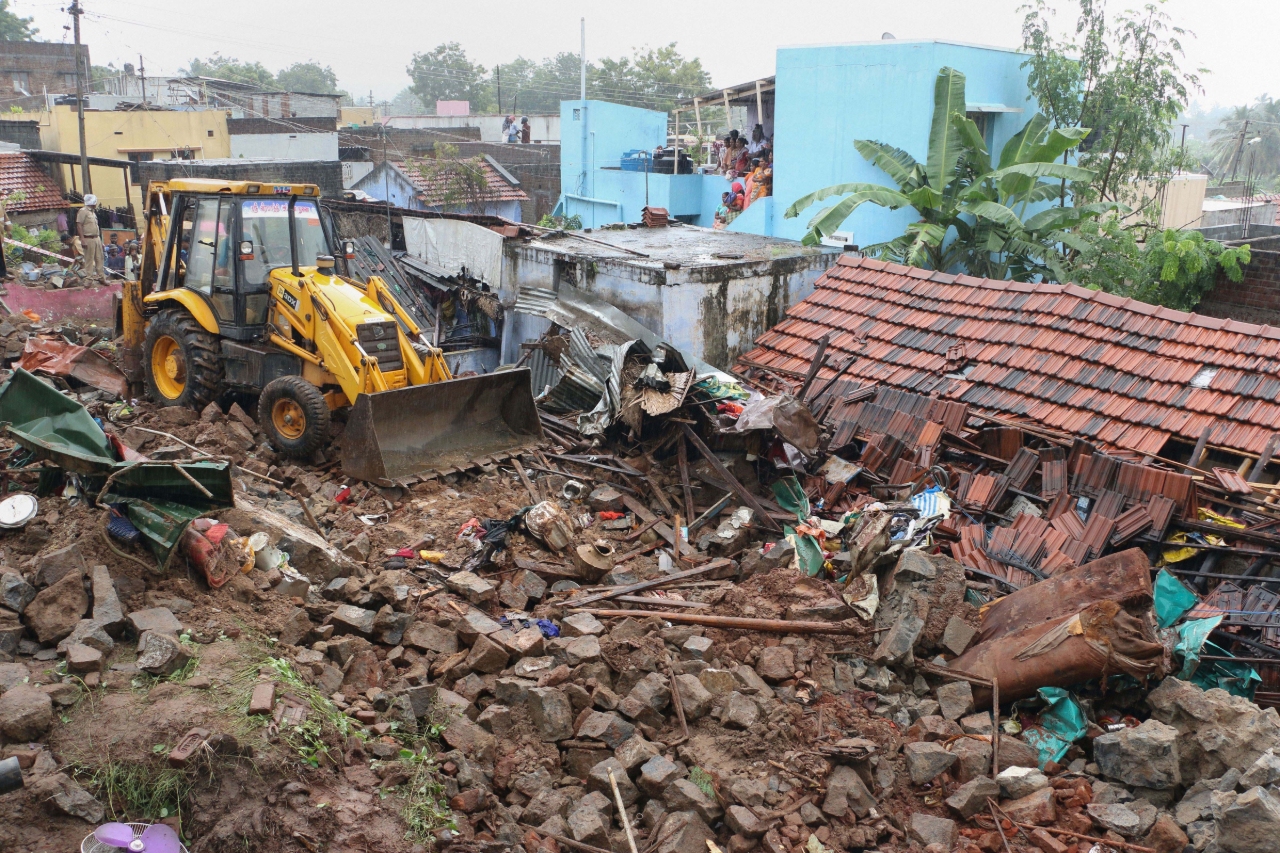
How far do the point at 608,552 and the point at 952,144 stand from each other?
9455mm

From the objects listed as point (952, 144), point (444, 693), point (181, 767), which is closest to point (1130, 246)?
point (952, 144)

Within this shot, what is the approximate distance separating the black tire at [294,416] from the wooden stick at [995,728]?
6.37 metres

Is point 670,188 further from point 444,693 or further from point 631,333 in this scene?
point 444,693

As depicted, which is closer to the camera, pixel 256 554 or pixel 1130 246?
pixel 256 554

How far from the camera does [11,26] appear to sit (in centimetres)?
6162

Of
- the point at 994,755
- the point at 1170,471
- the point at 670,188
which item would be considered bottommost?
the point at 994,755

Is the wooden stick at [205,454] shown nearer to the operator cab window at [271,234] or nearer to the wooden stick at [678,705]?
the operator cab window at [271,234]

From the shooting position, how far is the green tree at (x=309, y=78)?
9294 centimetres

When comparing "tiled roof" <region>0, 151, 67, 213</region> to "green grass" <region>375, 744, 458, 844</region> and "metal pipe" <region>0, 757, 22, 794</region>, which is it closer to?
"green grass" <region>375, 744, 458, 844</region>

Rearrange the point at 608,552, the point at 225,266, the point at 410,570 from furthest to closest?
the point at 225,266 < the point at 608,552 < the point at 410,570

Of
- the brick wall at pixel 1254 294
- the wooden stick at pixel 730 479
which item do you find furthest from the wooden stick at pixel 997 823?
the brick wall at pixel 1254 294

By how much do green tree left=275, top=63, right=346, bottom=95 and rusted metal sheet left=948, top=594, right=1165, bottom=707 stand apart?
316 ft

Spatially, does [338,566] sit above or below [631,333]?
below

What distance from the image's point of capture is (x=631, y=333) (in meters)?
11.8
